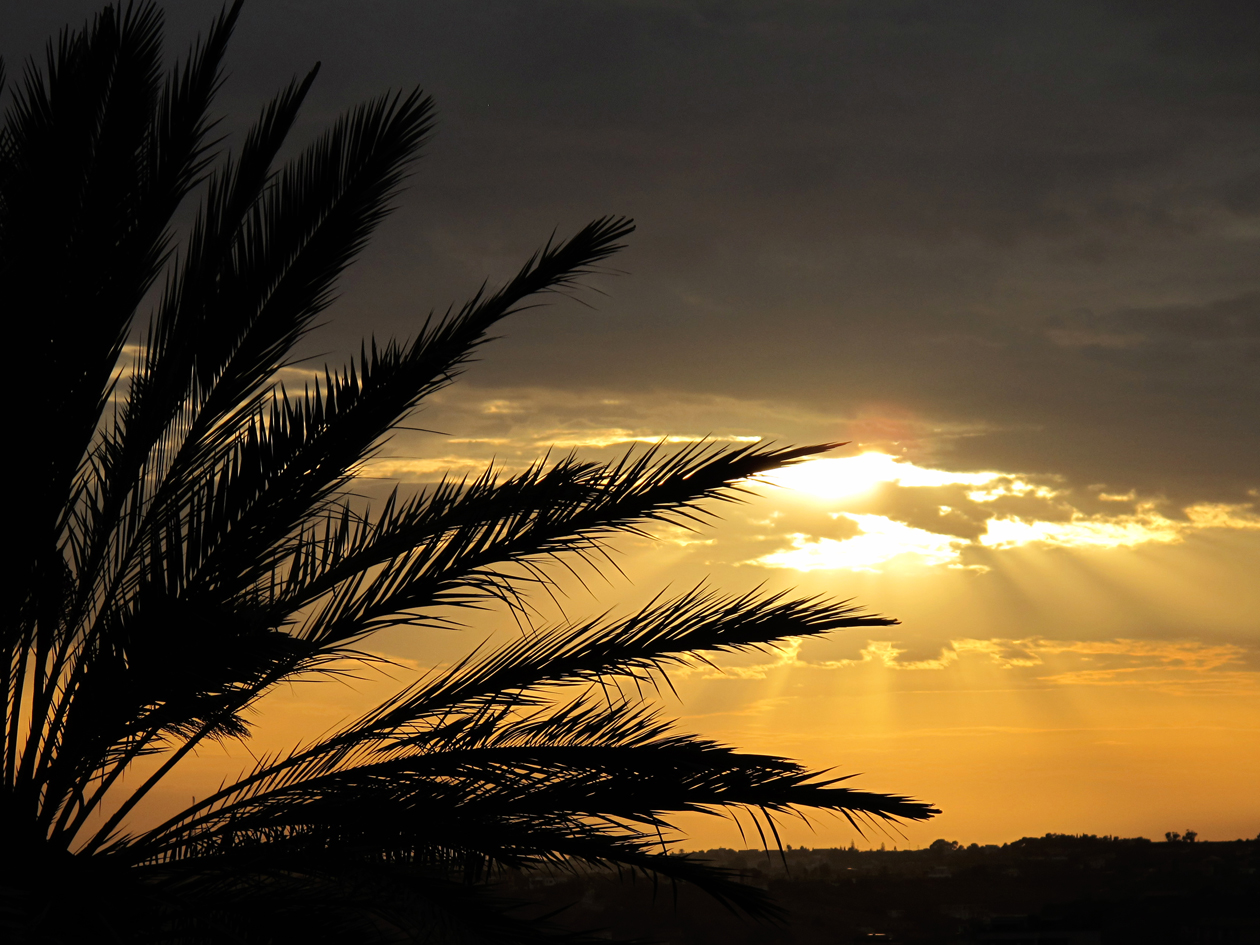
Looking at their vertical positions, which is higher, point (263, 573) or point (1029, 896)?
point (263, 573)

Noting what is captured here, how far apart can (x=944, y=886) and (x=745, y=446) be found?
1387cm

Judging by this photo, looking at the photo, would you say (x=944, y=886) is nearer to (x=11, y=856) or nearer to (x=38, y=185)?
(x=11, y=856)

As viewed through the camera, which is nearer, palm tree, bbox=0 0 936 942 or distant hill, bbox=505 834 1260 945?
palm tree, bbox=0 0 936 942

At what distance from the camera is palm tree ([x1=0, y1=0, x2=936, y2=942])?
194 inches

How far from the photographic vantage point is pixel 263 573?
5.59 meters

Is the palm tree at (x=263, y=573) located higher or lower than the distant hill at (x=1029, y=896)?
higher

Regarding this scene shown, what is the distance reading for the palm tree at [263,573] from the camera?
16.2ft

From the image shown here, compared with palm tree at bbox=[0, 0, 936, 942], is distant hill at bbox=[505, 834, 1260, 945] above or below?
below

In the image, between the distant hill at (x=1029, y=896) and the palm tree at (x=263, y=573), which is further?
the distant hill at (x=1029, y=896)

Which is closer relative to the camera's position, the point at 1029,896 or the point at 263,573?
the point at 263,573

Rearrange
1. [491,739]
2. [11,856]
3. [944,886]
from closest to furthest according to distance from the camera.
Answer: [11,856] < [491,739] < [944,886]

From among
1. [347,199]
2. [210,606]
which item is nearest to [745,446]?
[347,199]

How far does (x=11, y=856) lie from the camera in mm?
5023

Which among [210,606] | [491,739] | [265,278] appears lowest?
[491,739]
